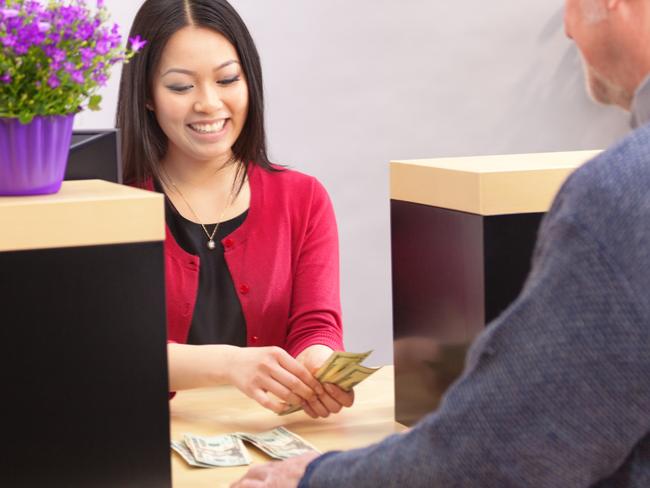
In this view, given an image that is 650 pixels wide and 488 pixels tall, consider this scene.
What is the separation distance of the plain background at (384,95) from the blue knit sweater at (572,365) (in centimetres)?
311

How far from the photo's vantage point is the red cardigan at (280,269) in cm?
239

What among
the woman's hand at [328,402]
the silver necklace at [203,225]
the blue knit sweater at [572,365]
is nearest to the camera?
the blue knit sweater at [572,365]

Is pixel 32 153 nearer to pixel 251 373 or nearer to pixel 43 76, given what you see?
pixel 43 76

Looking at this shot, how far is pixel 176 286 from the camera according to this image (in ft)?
7.84

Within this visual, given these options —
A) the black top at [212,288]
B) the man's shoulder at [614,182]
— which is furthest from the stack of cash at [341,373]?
the man's shoulder at [614,182]

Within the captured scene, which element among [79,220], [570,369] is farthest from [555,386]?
[79,220]

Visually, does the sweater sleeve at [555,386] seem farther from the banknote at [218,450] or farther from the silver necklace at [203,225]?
the silver necklace at [203,225]

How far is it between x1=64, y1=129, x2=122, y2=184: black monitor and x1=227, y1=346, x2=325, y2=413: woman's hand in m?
0.42

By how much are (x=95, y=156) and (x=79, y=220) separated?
0.43 meters

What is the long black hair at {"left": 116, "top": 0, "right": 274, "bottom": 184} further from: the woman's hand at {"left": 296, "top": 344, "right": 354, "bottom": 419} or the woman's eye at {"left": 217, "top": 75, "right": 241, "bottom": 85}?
the woman's hand at {"left": 296, "top": 344, "right": 354, "bottom": 419}

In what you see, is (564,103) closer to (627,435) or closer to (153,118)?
(153,118)

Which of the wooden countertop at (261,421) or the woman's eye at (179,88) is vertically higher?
the woman's eye at (179,88)

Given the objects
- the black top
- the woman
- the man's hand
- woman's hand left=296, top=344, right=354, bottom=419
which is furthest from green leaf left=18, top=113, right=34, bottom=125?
the black top

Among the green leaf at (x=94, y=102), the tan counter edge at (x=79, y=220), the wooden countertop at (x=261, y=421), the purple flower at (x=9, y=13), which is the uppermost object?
the purple flower at (x=9, y=13)
